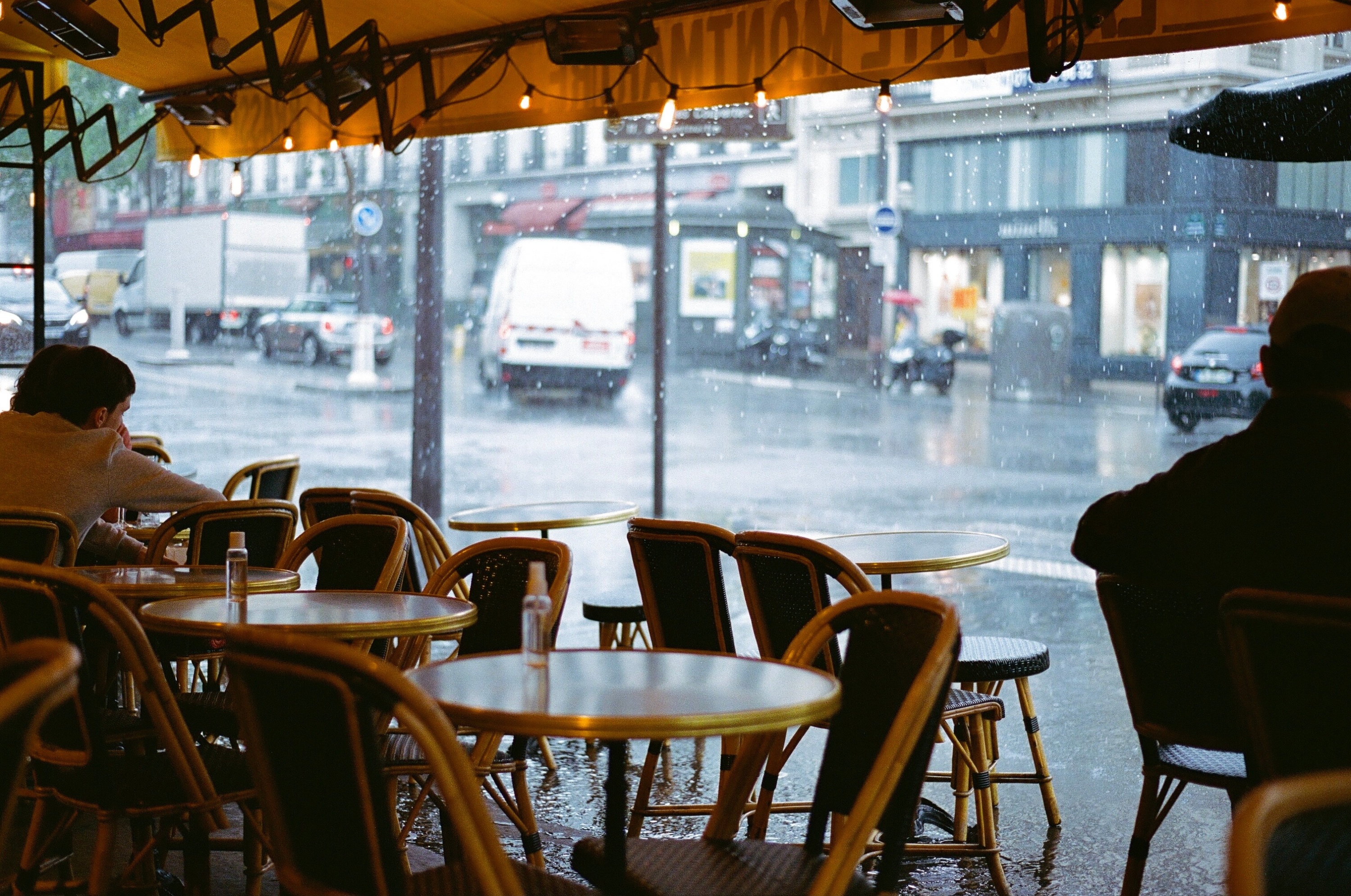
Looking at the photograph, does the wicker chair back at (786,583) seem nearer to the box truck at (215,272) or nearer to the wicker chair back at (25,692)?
the wicker chair back at (25,692)

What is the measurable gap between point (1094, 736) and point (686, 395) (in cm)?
1580

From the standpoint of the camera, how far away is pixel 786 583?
3066mm

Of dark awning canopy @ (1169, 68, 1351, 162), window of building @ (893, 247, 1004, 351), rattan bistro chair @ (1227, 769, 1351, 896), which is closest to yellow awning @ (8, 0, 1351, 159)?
dark awning canopy @ (1169, 68, 1351, 162)

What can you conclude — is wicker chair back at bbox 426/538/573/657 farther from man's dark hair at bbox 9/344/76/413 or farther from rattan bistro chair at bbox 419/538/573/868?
man's dark hair at bbox 9/344/76/413

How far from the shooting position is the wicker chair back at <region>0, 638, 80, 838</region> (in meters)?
1.27

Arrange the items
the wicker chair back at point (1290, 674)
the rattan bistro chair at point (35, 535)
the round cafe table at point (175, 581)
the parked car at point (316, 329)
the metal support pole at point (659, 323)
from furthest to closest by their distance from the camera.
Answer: the parked car at point (316, 329), the metal support pole at point (659, 323), the rattan bistro chair at point (35, 535), the round cafe table at point (175, 581), the wicker chair back at point (1290, 674)

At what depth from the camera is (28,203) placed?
714 centimetres

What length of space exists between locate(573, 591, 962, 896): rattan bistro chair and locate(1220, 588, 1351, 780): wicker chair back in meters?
0.45

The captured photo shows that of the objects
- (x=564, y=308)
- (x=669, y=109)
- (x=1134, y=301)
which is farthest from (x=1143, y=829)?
(x=1134, y=301)

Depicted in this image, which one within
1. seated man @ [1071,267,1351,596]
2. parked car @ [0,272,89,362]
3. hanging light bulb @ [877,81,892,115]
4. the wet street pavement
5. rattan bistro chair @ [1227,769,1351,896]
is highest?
hanging light bulb @ [877,81,892,115]

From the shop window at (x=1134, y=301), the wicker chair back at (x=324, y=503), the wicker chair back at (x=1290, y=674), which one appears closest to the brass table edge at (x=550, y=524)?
the wicker chair back at (x=324, y=503)

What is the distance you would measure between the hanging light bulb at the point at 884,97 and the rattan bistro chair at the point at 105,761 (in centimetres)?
298

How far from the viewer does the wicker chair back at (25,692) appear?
127 cm

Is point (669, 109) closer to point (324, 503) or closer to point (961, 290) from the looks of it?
point (324, 503)
